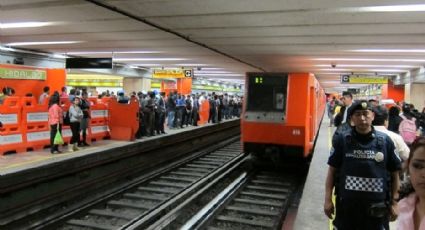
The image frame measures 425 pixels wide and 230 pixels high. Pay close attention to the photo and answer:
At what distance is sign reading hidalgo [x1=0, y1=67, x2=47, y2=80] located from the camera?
14625mm

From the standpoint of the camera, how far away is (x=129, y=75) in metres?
26.0

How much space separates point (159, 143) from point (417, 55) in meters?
10.4

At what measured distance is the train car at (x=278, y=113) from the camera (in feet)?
34.7

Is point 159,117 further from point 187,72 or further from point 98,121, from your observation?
point 187,72

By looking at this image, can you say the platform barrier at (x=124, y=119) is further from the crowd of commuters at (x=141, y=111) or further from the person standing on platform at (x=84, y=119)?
the person standing on platform at (x=84, y=119)

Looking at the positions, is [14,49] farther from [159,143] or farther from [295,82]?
[295,82]

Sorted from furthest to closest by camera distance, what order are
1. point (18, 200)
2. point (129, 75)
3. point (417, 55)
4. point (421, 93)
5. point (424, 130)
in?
1. point (129, 75)
2. point (421, 93)
3. point (417, 55)
4. point (18, 200)
5. point (424, 130)

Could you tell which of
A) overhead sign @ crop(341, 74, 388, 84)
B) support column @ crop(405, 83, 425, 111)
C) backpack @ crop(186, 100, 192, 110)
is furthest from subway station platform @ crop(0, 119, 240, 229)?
support column @ crop(405, 83, 425, 111)

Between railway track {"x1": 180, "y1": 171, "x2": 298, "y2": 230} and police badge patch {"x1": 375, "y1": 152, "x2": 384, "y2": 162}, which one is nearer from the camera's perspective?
police badge patch {"x1": 375, "y1": 152, "x2": 384, "y2": 162}

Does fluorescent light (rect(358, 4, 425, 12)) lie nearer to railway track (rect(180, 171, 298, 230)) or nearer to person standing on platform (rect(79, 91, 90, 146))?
railway track (rect(180, 171, 298, 230))

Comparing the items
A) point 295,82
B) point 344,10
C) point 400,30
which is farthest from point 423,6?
point 295,82

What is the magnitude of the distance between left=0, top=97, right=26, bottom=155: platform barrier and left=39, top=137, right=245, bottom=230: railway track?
10.9 feet

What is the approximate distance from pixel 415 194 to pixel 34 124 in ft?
35.9

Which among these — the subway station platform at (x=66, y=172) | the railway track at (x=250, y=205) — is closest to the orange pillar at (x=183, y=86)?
the subway station platform at (x=66, y=172)
